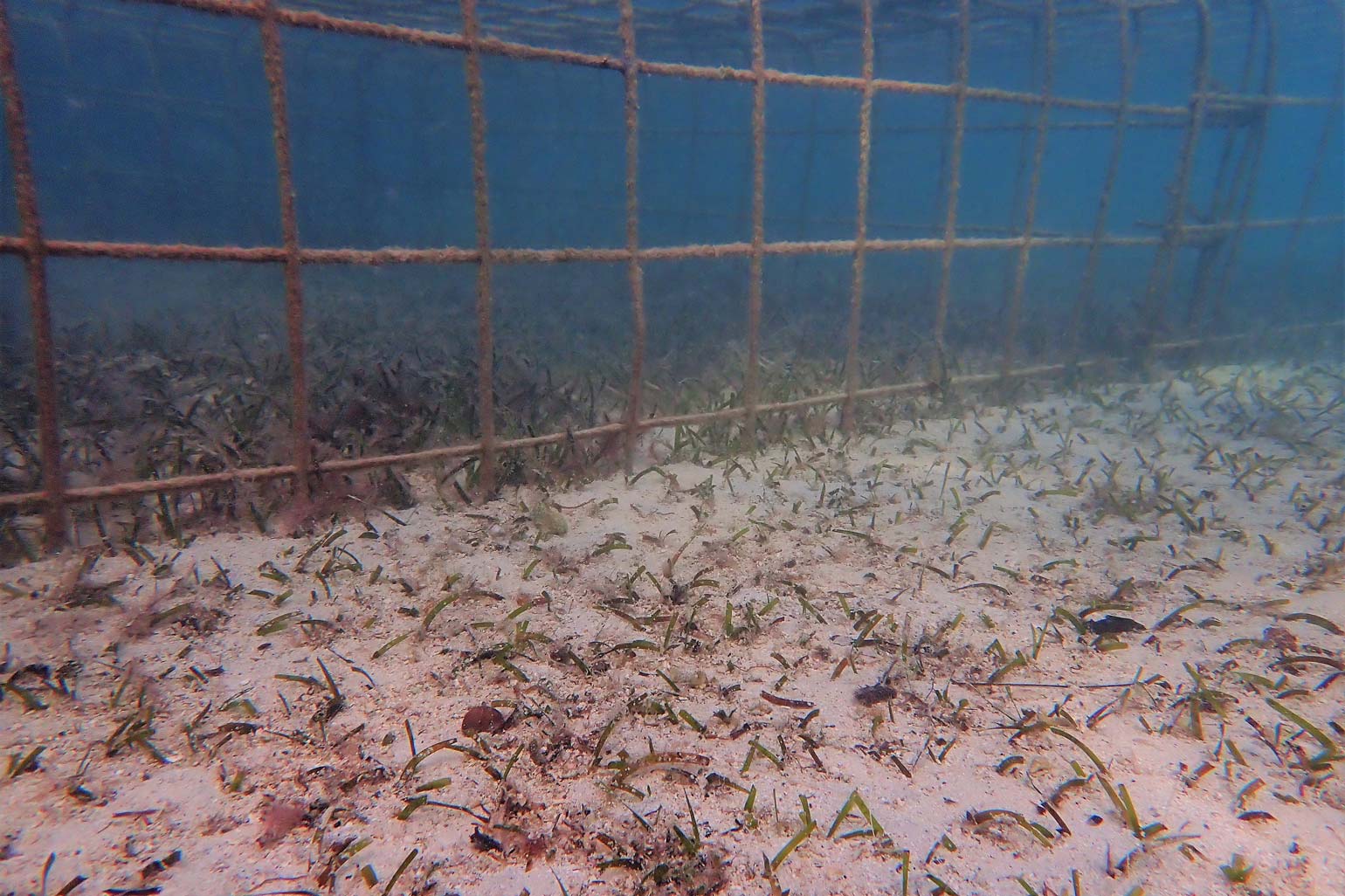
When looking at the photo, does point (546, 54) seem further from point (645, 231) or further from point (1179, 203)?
point (645, 231)

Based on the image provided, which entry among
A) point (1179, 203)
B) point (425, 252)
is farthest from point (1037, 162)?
point (425, 252)

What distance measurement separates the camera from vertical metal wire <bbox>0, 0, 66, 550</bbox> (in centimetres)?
329

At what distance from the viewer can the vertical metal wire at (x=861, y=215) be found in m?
5.72

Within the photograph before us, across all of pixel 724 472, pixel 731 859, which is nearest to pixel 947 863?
pixel 731 859

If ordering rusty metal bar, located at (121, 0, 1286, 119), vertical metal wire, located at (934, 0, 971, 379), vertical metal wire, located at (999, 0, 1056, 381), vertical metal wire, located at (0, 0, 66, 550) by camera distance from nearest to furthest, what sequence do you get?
vertical metal wire, located at (0, 0, 66, 550) < rusty metal bar, located at (121, 0, 1286, 119) < vertical metal wire, located at (934, 0, 971, 379) < vertical metal wire, located at (999, 0, 1056, 381)

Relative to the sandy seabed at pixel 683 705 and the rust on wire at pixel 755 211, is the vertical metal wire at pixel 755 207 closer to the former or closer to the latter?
the rust on wire at pixel 755 211

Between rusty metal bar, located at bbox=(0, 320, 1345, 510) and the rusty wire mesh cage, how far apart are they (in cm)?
2

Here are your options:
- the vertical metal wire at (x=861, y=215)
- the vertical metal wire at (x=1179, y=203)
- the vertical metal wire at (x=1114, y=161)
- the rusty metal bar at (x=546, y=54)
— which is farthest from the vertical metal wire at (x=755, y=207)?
the vertical metal wire at (x=1179, y=203)

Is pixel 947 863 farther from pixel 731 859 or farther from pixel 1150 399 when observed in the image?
pixel 1150 399

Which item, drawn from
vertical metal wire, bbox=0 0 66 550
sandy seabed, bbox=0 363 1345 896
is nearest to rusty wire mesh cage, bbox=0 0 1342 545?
vertical metal wire, bbox=0 0 66 550

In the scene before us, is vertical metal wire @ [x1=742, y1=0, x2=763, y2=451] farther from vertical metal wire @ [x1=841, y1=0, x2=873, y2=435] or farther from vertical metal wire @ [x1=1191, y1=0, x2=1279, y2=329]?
vertical metal wire @ [x1=1191, y1=0, x2=1279, y2=329]

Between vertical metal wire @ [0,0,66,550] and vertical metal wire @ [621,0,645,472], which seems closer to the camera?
vertical metal wire @ [0,0,66,550]

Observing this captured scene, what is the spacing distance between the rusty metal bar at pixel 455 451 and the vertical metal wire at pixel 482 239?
143 millimetres

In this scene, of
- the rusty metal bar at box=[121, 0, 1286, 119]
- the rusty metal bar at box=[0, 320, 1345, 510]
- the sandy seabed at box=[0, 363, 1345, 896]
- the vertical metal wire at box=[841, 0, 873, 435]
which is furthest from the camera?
the vertical metal wire at box=[841, 0, 873, 435]
